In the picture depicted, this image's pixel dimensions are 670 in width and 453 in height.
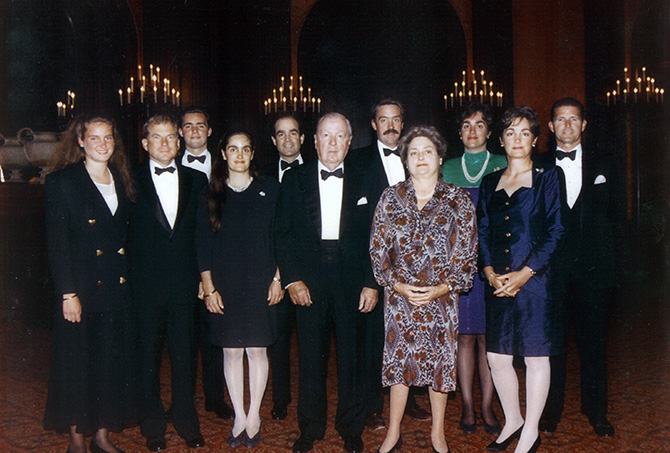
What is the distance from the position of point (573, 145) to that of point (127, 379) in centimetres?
293

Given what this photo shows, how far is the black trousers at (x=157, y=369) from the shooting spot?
3.23m

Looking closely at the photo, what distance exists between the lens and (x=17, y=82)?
32.3ft

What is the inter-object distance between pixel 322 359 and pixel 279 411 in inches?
29.3

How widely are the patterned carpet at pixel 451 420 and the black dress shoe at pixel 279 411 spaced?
0.05 m

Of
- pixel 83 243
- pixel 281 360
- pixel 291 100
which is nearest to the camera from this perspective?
pixel 83 243

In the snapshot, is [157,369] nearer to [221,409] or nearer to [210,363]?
[210,363]

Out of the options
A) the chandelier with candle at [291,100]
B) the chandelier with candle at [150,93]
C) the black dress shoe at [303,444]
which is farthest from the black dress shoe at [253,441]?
the chandelier with candle at [291,100]

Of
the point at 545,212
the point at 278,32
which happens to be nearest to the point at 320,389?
the point at 545,212

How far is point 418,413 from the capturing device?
12.0 ft

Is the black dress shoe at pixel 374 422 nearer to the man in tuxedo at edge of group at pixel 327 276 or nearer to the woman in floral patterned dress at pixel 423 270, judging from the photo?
the man in tuxedo at edge of group at pixel 327 276

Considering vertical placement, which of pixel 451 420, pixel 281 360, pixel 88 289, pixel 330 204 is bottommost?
pixel 451 420

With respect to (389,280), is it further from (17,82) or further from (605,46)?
(17,82)

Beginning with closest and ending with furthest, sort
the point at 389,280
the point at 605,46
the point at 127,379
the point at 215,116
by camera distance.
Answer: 1. the point at 389,280
2. the point at 127,379
3. the point at 605,46
4. the point at 215,116

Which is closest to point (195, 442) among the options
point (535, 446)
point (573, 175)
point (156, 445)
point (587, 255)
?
point (156, 445)
